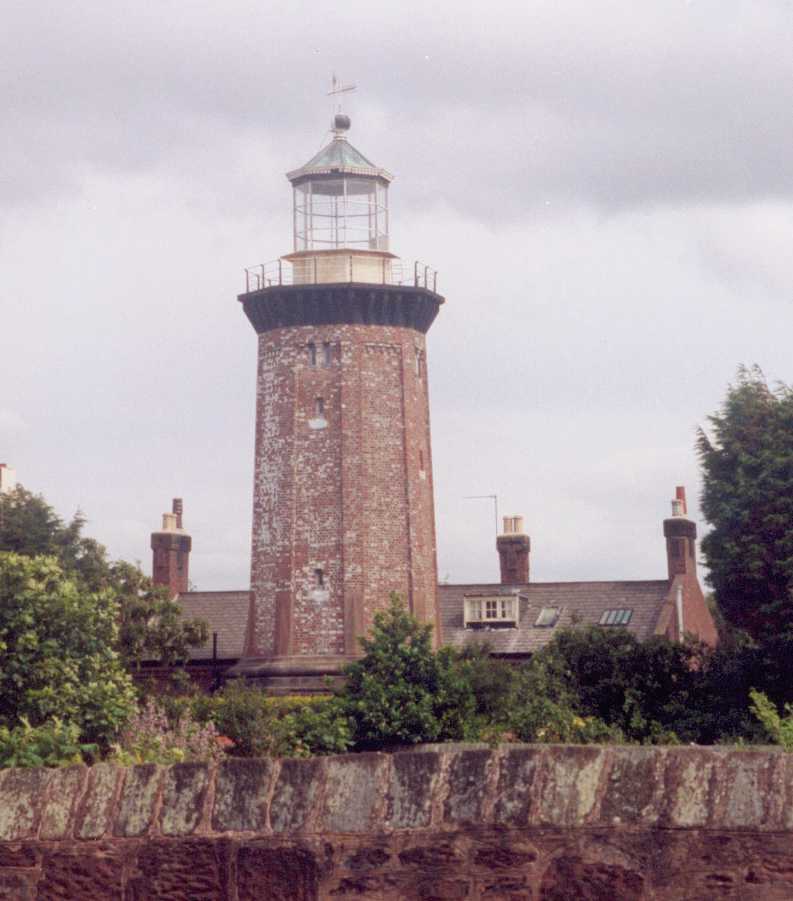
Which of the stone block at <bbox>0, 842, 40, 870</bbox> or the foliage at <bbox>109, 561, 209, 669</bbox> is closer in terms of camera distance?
the stone block at <bbox>0, 842, 40, 870</bbox>

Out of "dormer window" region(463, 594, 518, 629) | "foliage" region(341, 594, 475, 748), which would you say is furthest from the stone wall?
"dormer window" region(463, 594, 518, 629)

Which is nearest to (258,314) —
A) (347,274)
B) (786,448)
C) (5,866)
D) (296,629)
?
(347,274)

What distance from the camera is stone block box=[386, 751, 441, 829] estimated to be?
7.02 metres

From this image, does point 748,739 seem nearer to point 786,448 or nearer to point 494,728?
point 494,728

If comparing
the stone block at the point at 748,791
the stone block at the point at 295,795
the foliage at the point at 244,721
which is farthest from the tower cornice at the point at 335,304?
the stone block at the point at 748,791

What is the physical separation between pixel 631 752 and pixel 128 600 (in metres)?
53.2

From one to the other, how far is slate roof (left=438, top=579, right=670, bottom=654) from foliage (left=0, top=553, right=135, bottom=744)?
2788cm

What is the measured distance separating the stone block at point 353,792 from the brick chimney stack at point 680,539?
61.7m

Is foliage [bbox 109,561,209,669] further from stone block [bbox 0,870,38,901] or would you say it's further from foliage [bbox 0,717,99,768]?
stone block [bbox 0,870,38,901]

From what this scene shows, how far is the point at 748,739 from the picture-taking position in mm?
39656

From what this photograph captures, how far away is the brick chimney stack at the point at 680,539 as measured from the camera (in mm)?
68938

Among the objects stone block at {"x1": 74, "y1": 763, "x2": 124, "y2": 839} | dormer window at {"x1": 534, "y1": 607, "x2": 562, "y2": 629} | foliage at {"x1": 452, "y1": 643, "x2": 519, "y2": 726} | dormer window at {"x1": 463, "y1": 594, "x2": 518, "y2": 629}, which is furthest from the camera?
dormer window at {"x1": 463, "y1": 594, "x2": 518, "y2": 629}

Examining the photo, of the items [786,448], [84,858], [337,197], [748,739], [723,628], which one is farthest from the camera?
[723,628]

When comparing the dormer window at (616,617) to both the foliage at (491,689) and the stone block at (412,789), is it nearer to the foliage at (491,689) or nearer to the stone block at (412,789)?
the foliage at (491,689)
